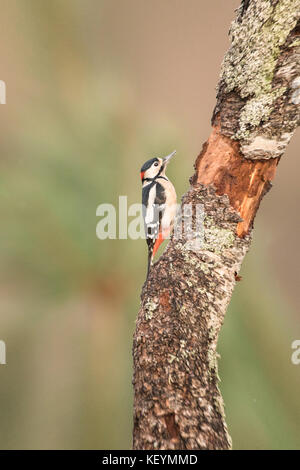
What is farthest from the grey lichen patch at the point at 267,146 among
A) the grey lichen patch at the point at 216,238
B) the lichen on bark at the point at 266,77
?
the grey lichen patch at the point at 216,238

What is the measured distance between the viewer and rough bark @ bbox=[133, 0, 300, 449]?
68 cm

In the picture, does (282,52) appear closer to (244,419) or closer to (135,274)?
(135,274)

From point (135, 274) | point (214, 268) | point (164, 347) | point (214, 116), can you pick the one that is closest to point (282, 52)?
point (214, 116)

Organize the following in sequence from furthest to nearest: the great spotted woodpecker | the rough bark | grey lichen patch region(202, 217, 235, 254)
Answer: the great spotted woodpecker → grey lichen patch region(202, 217, 235, 254) → the rough bark

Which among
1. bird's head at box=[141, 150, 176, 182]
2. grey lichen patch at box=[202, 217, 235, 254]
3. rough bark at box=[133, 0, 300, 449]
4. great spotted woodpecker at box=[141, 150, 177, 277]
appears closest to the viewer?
rough bark at box=[133, 0, 300, 449]

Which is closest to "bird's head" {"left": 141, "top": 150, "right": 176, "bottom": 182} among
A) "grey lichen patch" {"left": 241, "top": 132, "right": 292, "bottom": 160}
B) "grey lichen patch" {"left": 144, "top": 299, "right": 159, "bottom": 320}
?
"grey lichen patch" {"left": 241, "top": 132, "right": 292, "bottom": 160}

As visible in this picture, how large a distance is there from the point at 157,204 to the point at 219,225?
916 millimetres

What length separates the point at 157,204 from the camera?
5.92 feet

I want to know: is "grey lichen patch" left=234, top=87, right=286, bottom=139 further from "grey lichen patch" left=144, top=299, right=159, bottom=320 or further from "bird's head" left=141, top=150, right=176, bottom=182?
"bird's head" left=141, top=150, right=176, bottom=182

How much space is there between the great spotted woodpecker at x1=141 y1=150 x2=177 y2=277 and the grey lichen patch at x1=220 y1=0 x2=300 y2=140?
2.71 feet

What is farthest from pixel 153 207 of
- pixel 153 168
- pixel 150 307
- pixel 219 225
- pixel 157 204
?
pixel 150 307

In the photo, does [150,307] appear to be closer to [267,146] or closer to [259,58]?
[267,146]

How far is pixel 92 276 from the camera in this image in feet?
8.54
